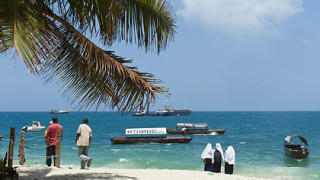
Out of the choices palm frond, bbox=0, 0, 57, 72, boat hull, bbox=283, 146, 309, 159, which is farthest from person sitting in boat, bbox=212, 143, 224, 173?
boat hull, bbox=283, 146, 309, 159

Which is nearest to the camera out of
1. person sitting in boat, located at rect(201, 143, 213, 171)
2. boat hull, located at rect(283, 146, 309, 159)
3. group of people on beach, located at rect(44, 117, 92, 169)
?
group of people on beach, located at rect(44, 117, 92, 169)

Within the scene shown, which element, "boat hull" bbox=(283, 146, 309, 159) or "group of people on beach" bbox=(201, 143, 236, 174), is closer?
"group of people on beach" bbox=(201, 143, 236, 174)

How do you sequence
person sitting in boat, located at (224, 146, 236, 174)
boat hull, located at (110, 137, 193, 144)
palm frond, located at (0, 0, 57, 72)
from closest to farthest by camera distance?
palm frond, located at (0, 0, 57, 72) < person sitting in boat, located at (224, 146, 236, 174) < boat hull, located at (110, 137, 193, 144)

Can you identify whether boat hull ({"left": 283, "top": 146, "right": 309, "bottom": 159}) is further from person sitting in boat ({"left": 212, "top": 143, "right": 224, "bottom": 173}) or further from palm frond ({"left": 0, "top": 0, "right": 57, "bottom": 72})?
palm frond ({"left": 0, "top": 0, "right": 57, "bottom": 72})

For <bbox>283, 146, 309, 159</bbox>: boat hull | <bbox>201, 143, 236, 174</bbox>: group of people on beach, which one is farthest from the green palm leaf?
<bbox>283, 146, 309, 159</bbox>: boat hull

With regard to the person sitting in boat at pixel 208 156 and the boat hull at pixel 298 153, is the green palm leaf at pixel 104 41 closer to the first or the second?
the person sitting in boat at pixel 208 156

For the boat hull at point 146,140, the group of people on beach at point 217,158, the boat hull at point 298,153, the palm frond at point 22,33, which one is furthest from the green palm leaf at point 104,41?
the boat hull at point 146,140

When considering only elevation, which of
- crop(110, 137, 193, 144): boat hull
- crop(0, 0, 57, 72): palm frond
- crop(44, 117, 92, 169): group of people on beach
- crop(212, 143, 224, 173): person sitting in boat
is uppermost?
crop(0, 0, 57, 72): palm frond

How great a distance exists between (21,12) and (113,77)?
207 cm

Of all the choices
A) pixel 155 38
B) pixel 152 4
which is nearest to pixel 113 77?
pixel 155 38

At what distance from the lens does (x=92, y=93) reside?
626 cm

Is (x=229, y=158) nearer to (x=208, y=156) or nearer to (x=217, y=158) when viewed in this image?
(x=217, y=158)

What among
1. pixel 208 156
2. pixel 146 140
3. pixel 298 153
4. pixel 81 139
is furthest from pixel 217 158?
pixel 146 140

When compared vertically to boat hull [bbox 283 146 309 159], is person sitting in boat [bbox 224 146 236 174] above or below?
above
